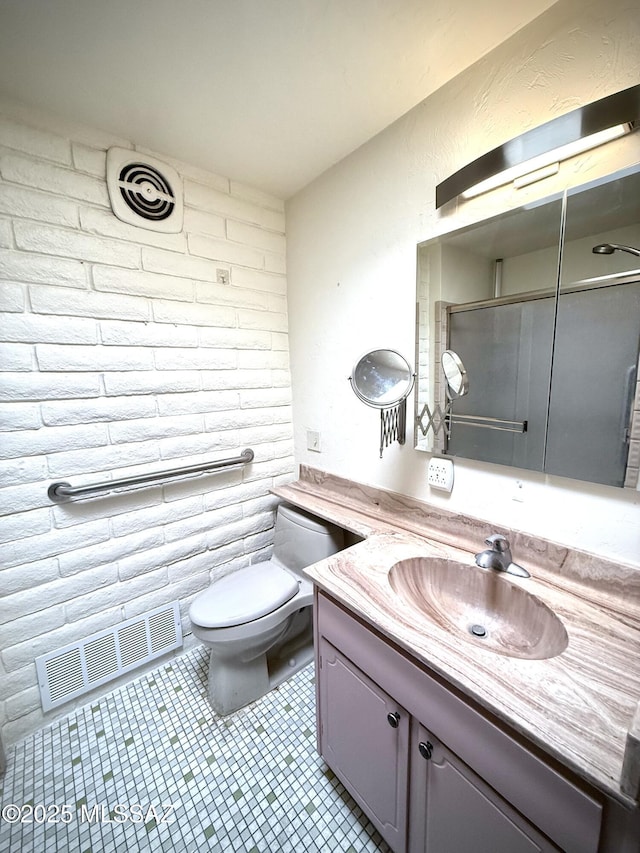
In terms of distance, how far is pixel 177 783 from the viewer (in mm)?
1085

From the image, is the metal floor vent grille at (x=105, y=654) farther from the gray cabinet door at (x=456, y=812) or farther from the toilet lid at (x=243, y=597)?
the gray cabinet door at (x=456, y=812)

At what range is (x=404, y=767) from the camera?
2.55 ft

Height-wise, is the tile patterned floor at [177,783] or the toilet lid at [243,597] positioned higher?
the toilet lid at [243,597]

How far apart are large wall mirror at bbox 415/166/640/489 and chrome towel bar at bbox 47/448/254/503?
3.06 ft

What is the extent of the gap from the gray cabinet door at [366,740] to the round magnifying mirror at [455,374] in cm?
88

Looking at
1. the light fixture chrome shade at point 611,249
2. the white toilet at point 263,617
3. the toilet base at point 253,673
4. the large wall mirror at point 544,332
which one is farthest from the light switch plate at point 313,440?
the light fixture chrome shade at point 611,249

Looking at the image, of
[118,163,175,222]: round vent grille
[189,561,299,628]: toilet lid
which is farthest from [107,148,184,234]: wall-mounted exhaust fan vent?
[189,561,299,628]: toilet lid

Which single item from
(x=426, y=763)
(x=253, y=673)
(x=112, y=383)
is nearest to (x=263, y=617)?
(x=253, y=673)

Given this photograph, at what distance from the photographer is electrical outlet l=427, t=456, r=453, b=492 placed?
1.15 m

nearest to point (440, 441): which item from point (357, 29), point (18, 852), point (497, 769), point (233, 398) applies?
point (497, 769)

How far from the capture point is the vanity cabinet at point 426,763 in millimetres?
537

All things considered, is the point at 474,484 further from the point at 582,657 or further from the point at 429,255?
the point at 429,255

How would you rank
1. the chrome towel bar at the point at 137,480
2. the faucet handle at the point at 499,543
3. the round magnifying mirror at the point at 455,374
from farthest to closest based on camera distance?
the chrome towel bar at the point at 137,480 < the round magnifying mirror at the point at 455,374 < the faucet handle at the point at 499,543

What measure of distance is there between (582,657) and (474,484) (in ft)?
1.68
